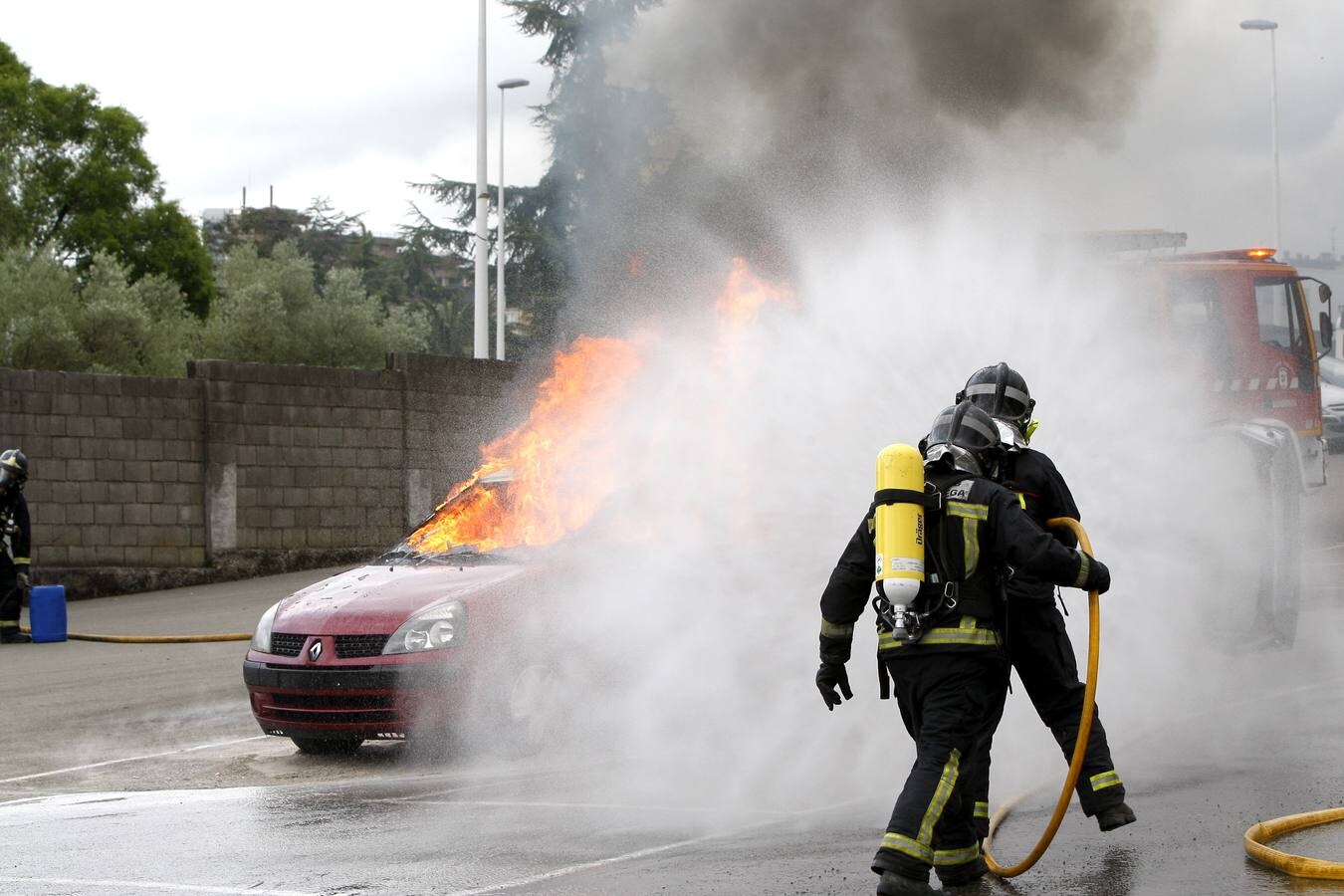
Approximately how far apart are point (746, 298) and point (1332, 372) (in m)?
17.2

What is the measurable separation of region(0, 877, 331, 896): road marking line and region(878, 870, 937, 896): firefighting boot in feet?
6.30

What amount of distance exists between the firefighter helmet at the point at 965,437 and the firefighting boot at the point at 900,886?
1.38 m

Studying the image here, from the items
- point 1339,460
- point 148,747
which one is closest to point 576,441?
point 148,747

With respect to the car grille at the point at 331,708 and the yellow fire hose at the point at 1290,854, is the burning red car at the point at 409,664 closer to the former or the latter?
the car grille at the point at 331,708

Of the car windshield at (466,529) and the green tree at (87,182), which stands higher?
the green tree at (87,182)

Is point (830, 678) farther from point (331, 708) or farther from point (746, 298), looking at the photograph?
point (746, 298)

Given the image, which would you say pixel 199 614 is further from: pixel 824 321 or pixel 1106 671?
pixel 1106 671

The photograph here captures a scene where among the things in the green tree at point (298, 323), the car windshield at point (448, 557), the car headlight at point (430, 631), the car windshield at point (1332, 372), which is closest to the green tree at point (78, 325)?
the green tree at point (298, 323)

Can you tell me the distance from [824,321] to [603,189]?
9.43 metres

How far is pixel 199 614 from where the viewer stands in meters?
15.9

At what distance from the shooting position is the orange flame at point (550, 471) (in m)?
9.02

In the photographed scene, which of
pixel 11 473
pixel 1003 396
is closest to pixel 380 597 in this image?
pixel 1003 396

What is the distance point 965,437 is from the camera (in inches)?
218

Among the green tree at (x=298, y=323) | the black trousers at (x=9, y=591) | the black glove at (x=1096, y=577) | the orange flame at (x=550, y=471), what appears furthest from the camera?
the green tree at (x=298, y=323)
